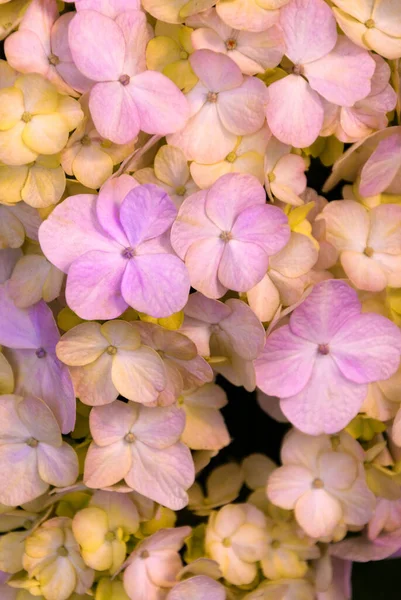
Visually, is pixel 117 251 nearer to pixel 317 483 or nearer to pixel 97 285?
pixel 97 285

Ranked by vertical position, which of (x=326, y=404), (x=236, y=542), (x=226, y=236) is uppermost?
(x=226, y=236)

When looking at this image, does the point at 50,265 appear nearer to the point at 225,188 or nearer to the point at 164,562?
the point at 225,188

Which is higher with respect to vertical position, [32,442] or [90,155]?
[90,155]

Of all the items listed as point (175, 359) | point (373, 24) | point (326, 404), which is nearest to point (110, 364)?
point (175, 359)

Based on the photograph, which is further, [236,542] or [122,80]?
[236,542]

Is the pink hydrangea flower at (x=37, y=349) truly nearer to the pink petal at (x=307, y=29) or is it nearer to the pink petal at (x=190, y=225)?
the pink petal at (x=190, y=225)

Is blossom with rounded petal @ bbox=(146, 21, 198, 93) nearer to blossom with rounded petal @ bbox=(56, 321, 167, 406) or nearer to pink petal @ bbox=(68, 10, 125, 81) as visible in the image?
pink petal @ bbox=(68, 10, 125, 81)

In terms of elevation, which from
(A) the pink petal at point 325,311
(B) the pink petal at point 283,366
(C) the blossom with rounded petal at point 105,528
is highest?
(A) the pink petal at point 325,311

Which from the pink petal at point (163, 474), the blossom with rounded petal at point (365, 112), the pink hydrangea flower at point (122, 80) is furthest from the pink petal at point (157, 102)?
the pink petal at point (163, 474)
